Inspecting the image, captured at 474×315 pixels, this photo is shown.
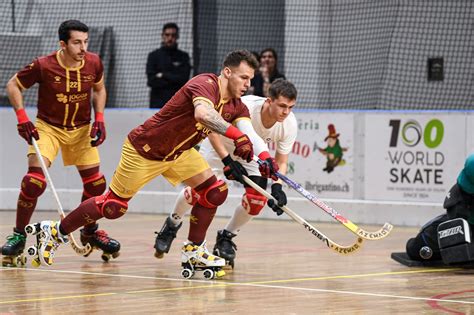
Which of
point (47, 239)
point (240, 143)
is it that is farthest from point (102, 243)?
point (240, 143)

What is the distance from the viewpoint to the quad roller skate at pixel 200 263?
7.18 meters

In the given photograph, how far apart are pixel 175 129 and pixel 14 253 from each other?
1605mm

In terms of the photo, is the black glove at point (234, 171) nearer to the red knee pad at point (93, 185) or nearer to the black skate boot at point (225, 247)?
the black skate boot at point (225, 247)

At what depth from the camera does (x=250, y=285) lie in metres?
6.91

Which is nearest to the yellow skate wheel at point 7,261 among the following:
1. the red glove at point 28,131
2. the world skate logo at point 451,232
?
the red glove at point 28,131

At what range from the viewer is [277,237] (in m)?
10.2

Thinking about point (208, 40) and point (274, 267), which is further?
point (208, 40)

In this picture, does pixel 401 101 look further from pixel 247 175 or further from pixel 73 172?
pixel 247 175

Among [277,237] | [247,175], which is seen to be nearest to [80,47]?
[247,175]

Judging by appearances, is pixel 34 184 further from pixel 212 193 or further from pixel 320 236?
pixel 320 236

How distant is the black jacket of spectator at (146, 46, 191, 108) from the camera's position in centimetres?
1306

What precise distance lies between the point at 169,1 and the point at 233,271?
25.4ft

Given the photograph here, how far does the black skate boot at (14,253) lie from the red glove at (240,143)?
199cm

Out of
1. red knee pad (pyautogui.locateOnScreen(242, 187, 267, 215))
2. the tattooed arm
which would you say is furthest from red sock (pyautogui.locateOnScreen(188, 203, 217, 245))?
the tattooed arm
